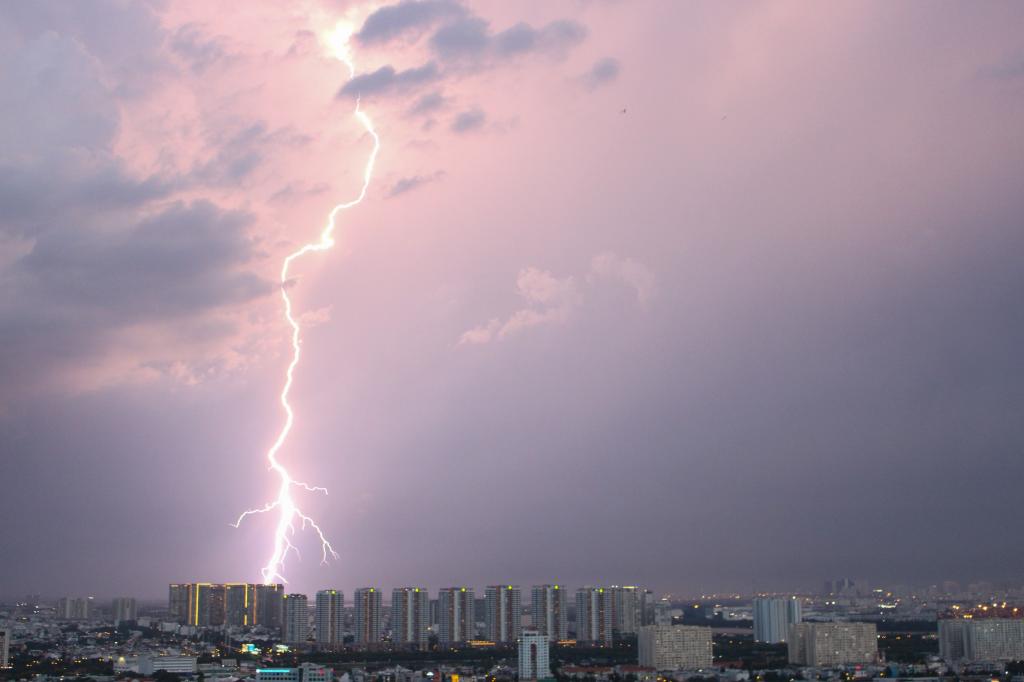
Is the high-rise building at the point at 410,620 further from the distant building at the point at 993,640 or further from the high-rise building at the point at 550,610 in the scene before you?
the distant building at the point at 993,640

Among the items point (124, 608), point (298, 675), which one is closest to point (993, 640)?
point (298, 675)

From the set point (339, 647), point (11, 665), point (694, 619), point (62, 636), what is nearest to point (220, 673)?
point (11, 665)

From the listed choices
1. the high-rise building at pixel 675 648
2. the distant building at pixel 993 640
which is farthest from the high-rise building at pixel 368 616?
the distant building at pixel 993 640

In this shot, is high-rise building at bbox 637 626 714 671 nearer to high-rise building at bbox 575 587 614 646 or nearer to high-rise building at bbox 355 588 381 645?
high-rise building at bbox 575 587 614 646

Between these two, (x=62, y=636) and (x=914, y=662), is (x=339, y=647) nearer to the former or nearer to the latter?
(x=62, y=636)

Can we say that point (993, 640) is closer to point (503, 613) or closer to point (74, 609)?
point (503, 613)
